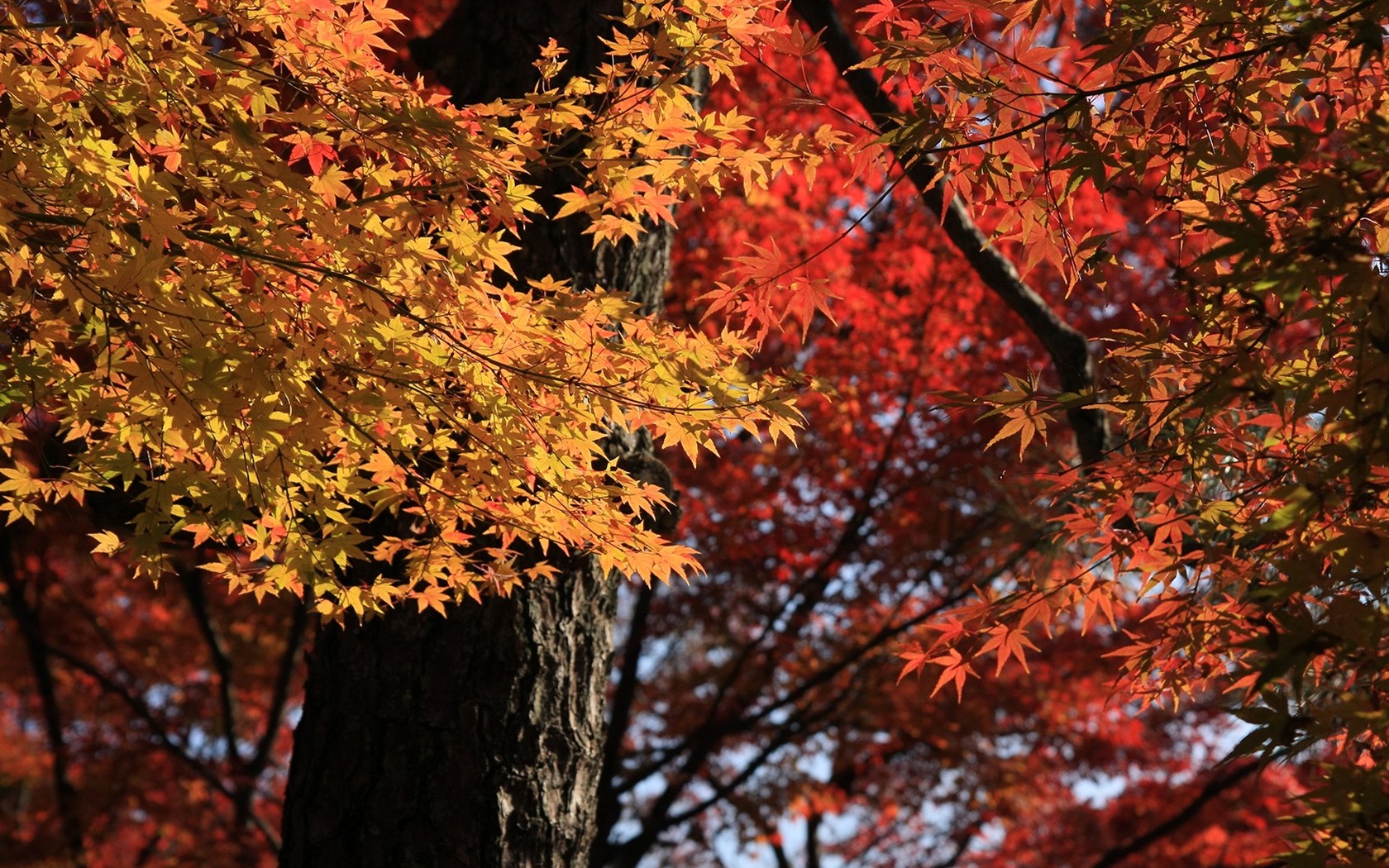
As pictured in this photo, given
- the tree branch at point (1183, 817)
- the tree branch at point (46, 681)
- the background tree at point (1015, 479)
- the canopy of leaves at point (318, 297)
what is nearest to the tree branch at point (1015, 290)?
the background tree at point (1015, 479)

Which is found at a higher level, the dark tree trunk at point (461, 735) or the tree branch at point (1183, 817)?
the tree branch at point (1183, 817)

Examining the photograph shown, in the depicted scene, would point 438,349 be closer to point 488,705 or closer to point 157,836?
point 488,705

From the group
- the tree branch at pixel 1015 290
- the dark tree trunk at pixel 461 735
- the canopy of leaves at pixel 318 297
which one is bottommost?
the dark tree trunk at pixel 461 735

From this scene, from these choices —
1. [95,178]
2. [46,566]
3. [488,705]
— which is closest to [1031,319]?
[488,705]

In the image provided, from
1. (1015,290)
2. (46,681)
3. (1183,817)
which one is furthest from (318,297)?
(1183,817)

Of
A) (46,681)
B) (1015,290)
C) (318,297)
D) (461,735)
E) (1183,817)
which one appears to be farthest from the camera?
(1183,817)

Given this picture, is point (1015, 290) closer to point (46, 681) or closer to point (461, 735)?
point (461, 735)

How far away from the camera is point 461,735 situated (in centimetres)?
378

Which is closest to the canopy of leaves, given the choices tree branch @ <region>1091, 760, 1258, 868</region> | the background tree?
the background tree

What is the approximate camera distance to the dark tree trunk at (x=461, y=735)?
371cm

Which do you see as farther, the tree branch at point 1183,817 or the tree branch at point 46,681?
the tree branch at point 1183,817

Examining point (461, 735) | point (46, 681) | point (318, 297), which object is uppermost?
point (46, 681)

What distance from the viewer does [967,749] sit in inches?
402

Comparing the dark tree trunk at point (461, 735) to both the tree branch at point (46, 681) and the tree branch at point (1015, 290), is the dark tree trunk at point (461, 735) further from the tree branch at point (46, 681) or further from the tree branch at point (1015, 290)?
the tree branch at point (46, 681)
